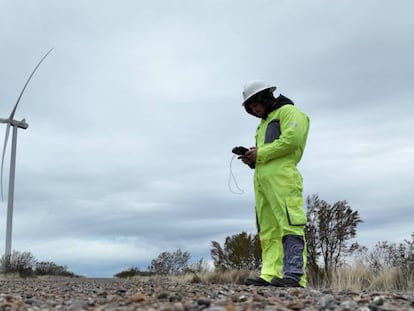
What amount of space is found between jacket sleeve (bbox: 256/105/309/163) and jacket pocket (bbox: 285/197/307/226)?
1.80 ft

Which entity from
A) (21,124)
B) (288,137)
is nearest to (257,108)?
(288,137)

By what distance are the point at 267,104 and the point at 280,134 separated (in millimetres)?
481

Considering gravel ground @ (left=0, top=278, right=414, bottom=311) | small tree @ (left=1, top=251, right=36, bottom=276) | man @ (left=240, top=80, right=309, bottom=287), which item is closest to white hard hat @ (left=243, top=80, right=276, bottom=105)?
man @ (left=240, top=80, right=309, bottom=287)

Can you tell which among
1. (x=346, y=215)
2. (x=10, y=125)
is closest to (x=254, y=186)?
(x=346, y=215)

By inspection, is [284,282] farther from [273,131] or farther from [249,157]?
[273,131]

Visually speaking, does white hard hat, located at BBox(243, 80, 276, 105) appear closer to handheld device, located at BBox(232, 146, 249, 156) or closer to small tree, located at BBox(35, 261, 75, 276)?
handheld device, located at BBox(232, 146, 249, 156)

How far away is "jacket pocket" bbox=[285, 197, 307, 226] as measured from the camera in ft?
19.7

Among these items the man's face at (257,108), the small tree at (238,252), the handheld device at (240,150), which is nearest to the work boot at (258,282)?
the handheld device at (240,150)

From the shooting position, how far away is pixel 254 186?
6.75 meters

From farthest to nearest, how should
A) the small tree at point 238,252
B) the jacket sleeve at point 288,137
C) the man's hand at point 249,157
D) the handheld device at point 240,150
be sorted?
the small tree at point 238,252 < the handheld device at point 240,150 < the man's hand at point 249,157 < the jacket sleeve at point 288,137

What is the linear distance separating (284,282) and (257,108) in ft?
7.25

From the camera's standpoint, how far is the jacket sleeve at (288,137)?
20.3 ft

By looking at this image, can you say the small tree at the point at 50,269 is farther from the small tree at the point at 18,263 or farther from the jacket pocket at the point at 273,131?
the jacket pocket at the point at 273,131

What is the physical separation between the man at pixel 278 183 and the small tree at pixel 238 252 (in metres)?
9.88
